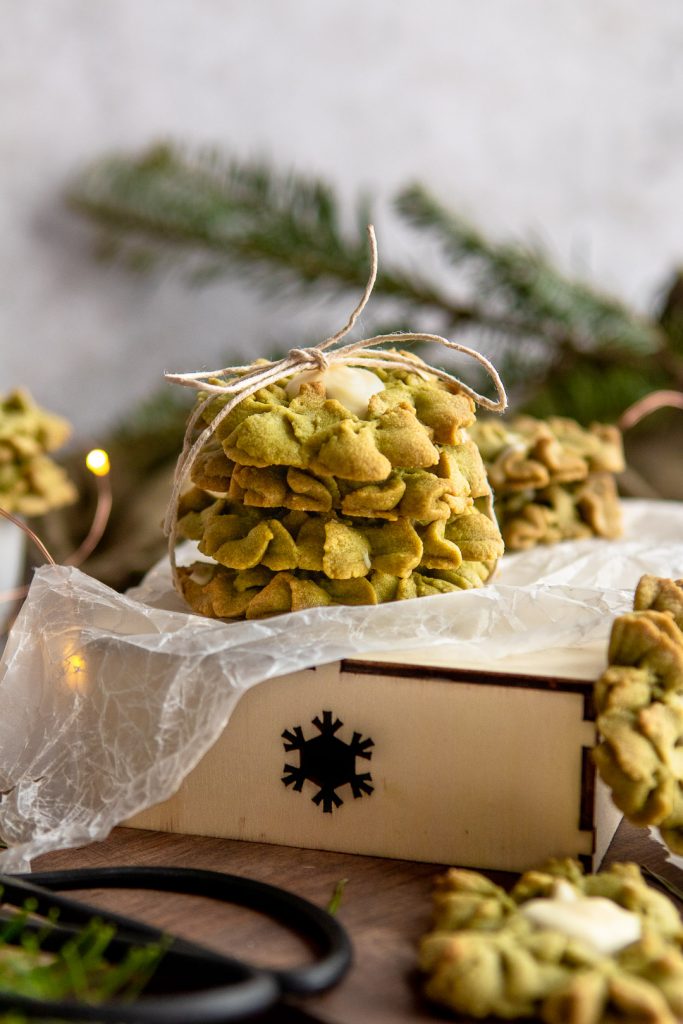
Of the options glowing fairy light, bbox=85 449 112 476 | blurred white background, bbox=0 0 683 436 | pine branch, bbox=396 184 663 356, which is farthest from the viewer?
blurred white background, bbox=0 0 683 436

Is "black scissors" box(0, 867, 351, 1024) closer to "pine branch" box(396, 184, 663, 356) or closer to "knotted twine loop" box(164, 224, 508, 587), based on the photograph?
"knotted twine loop" box(164, 224, 508, 587)

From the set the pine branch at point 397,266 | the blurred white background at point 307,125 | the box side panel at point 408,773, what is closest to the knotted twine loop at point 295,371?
the box side panel at point 408,773

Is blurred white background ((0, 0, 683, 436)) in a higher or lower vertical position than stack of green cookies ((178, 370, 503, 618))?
higher

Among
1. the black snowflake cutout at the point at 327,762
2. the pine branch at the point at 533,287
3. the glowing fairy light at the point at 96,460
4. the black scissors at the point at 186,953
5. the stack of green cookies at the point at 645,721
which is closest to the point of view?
the black scissors at the point at 186,953

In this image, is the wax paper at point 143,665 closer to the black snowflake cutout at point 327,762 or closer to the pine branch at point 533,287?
the black snowflake cutout at point 327,762

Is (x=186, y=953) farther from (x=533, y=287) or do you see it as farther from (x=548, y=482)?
(x=533, y=287)

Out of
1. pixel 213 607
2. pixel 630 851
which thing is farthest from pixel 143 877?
pixel 630 851

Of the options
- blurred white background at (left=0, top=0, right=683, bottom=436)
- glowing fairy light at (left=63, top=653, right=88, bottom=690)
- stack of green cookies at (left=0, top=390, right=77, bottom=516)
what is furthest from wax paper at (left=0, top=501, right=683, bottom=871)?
blurred white background at (left=0, top=0, right=683, bottom=436)
